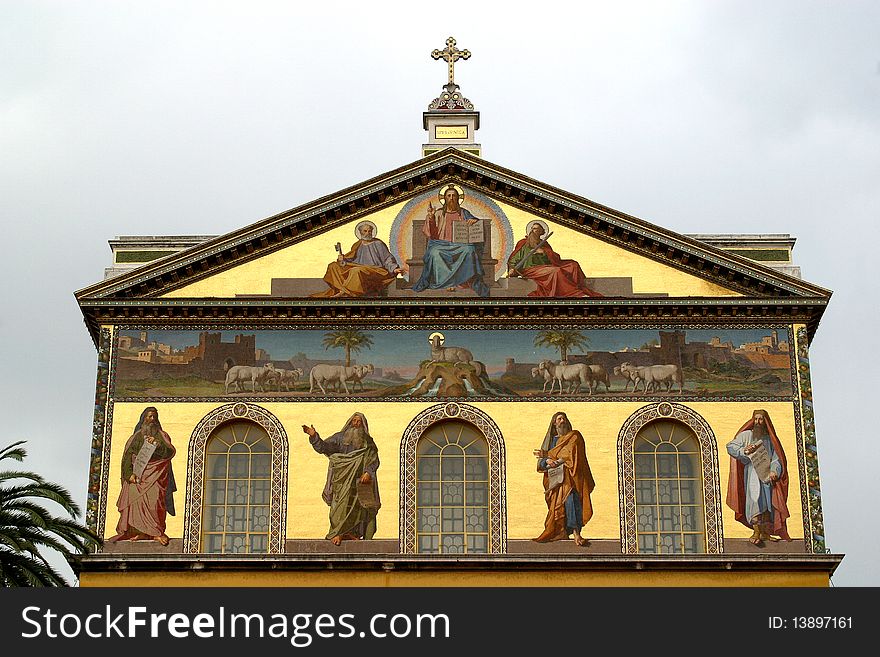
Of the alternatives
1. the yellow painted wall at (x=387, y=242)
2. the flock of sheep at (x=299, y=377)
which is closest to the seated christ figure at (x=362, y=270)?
the yellow painted wall at (x=387, y=242)

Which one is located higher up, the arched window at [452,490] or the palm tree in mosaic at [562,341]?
the palm tree in mosaic at [562,341]

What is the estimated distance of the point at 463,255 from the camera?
36.2 meters

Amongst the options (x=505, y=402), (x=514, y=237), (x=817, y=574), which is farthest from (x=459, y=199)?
(x=817, y=574)

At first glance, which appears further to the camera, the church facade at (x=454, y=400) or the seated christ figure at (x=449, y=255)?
the seated christ figure at (x=449, y=255)

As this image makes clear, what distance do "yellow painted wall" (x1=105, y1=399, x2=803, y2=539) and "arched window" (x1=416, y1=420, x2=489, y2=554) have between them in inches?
19.8

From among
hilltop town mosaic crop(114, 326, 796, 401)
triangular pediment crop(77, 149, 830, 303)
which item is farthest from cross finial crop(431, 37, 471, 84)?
hilltop town mosaic crop(114, 326, 796, 401)

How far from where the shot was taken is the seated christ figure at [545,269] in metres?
35.9

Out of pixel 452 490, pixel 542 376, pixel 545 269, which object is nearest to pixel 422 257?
pixel 545 269

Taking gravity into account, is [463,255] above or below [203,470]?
above

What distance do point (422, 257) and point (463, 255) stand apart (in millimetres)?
805

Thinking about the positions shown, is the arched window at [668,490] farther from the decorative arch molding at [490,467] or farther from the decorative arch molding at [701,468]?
the decorative arch molding at [490,467]

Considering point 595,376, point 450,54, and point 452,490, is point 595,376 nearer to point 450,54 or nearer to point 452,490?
point 452,490

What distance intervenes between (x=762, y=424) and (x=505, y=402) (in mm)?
4881

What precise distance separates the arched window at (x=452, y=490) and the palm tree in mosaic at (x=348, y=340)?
2.12 metres
